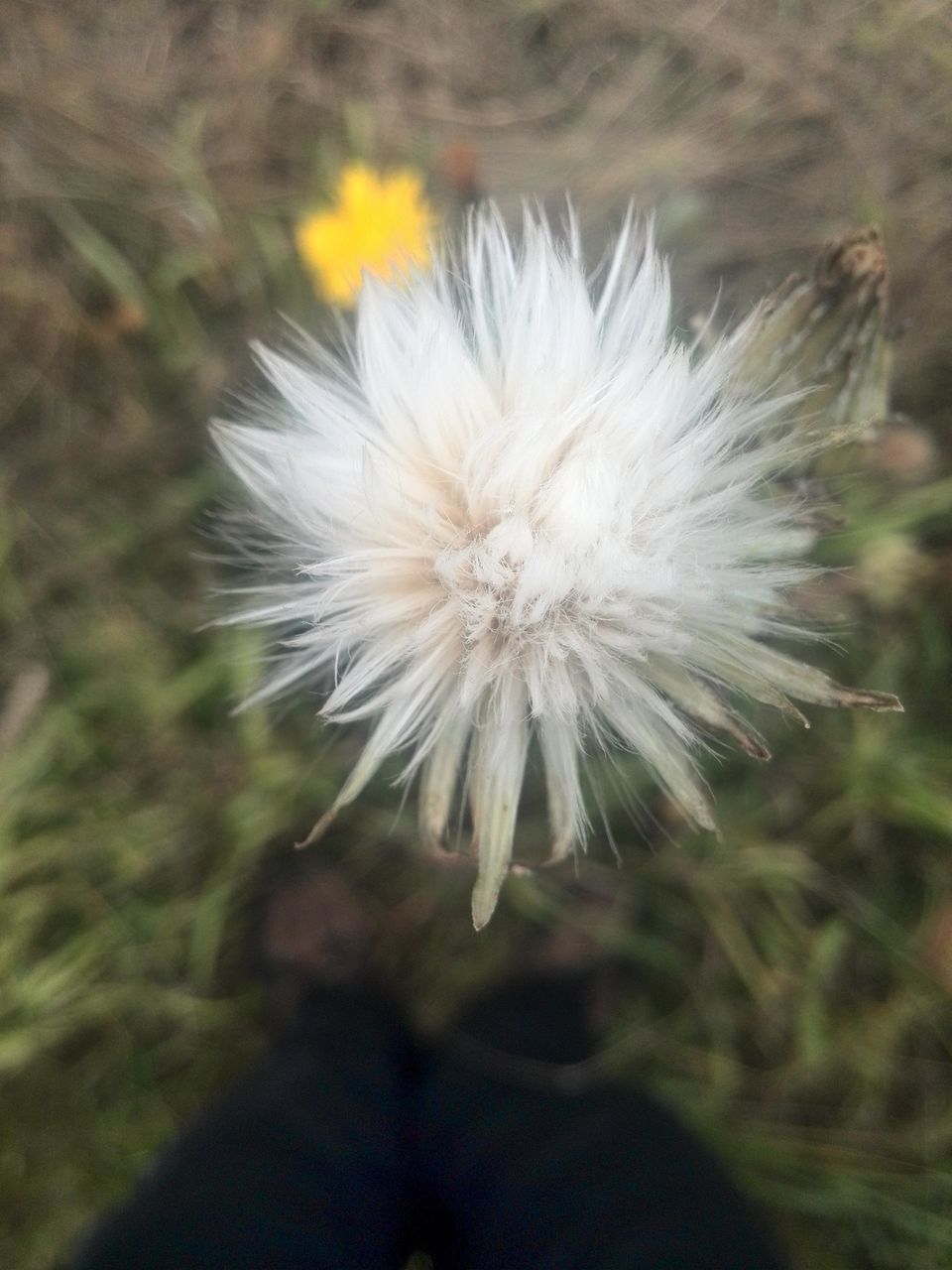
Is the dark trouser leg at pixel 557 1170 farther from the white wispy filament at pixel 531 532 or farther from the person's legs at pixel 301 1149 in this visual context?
the white wispy filament at pixel 531 532

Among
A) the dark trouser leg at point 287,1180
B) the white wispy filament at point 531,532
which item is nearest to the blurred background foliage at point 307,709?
the dark trouser leg at point 287,1180

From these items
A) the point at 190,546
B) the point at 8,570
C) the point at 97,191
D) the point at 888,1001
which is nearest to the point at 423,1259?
the point at 888,1001

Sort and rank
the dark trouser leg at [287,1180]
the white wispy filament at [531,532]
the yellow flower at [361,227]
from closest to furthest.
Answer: the white wispy filament at [531,532] < the dark trouser leg at [287,1180] < the yellow flower at [361,227]

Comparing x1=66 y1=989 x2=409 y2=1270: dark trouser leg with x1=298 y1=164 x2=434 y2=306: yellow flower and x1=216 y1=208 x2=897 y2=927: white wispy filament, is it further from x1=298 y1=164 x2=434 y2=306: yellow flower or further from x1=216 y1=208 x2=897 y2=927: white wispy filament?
x1=298 y1=164 x2=434 y2=306: yellow flower

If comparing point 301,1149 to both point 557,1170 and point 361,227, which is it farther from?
point 361,227

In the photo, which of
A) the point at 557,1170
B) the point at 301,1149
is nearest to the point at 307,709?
the point at 301,1149

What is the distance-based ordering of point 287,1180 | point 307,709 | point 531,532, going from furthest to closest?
point 307,709 < point 287,1180 < point 531,532
